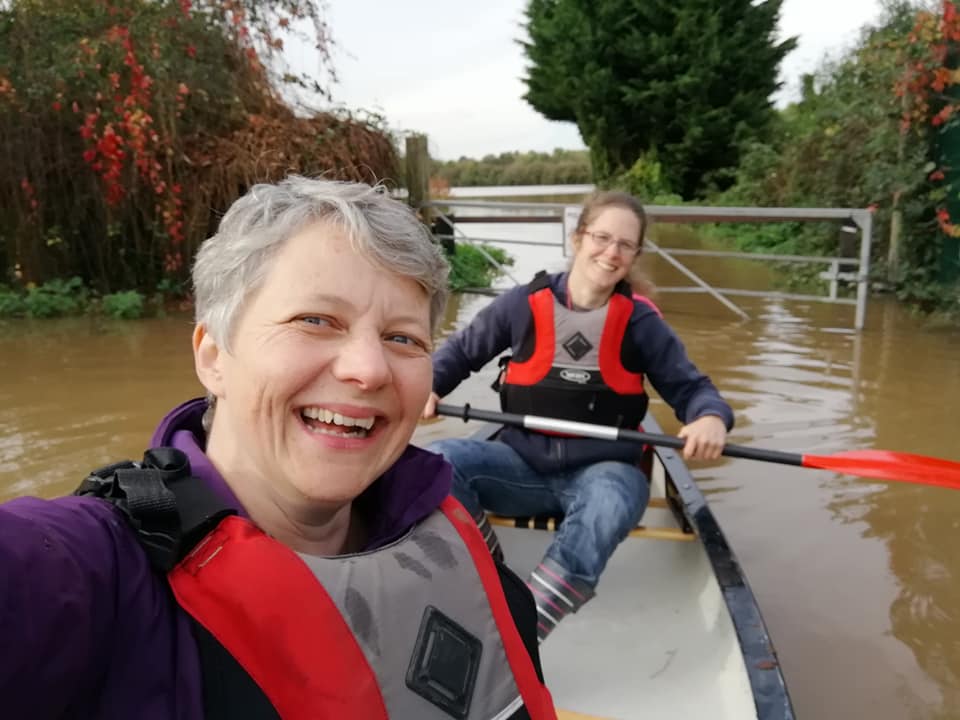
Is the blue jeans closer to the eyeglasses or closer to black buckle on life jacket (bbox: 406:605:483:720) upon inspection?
the eyeglasses

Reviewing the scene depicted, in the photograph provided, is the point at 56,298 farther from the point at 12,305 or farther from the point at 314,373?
the point at 314,373

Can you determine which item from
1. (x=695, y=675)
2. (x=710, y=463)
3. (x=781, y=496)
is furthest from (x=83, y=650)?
(x=710, y=463)

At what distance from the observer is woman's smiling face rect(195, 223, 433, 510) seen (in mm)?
959

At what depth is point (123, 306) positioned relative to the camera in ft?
23.3

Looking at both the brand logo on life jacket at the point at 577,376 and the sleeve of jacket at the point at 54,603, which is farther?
the brand logo on life jacket at the point at 577,376

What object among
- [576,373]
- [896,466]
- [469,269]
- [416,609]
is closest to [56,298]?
[469,269]

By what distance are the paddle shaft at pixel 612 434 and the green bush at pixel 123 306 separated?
5352 mm

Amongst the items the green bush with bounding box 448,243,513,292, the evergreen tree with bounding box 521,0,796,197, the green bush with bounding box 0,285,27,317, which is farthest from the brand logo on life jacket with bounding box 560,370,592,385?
the evergreen tree with bounding box 521,0,796,197

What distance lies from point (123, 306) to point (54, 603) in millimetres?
7021

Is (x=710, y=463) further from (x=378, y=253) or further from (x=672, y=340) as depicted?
(x=378, y=253)

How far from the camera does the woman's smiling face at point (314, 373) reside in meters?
0.96

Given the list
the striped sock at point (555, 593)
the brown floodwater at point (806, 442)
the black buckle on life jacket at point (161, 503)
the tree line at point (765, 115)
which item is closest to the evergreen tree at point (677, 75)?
the tree line at point (765, 115)

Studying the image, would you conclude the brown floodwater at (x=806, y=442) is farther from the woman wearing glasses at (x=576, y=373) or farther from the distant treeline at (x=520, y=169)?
the distant treeline at (x=520, y=169)

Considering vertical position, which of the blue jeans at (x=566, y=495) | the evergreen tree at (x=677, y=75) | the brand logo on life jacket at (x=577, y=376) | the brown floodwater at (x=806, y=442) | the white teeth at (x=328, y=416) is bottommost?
the brown floodwater at (x=806, y=442)
